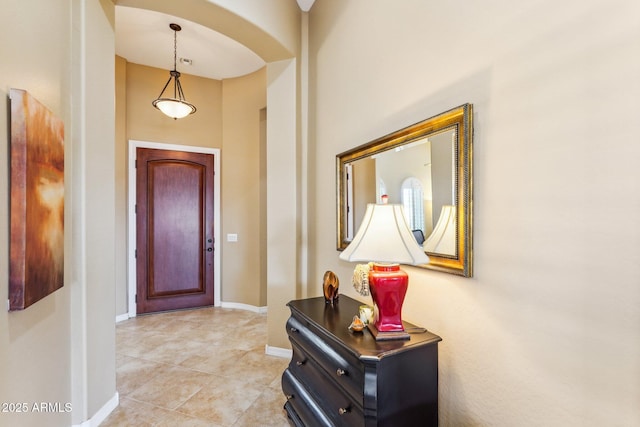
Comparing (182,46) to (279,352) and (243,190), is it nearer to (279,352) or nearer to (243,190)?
(243,190)

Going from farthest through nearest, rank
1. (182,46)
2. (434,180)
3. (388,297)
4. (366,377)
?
1. (182,46)
2. (434,180)
3. (388,297)
4. (366,377)

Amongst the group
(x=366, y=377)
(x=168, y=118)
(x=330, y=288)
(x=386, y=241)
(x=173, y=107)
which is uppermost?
(x=168, y=118)

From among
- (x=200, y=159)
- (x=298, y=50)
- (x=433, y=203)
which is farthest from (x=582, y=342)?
(x=200, y=159)

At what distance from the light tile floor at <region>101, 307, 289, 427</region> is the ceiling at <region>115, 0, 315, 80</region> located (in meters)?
3.47

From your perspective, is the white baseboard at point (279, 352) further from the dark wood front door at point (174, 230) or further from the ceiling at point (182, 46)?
the ceiling at point (182, 46)

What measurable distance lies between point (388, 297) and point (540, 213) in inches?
27.5

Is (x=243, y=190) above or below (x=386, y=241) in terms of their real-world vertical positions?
above

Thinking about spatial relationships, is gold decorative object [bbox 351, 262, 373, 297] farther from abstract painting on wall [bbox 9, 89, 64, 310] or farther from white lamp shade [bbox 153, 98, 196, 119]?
white lamp shade [bbox 153, 98, 196, 119]

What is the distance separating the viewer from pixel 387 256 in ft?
4.35

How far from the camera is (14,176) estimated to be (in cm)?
128

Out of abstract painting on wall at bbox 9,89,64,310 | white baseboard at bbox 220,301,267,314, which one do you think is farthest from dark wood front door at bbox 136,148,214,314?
abstract painting on wall at bbox 9,89,64,310

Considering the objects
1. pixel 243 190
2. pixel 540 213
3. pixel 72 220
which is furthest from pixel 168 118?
pixel 540 213

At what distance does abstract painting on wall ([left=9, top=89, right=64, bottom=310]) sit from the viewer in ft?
4.20

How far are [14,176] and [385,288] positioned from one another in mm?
1695
